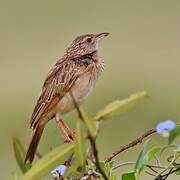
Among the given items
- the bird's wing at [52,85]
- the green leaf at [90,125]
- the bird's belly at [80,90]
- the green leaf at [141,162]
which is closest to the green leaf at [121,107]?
the green leaf at [90,125]

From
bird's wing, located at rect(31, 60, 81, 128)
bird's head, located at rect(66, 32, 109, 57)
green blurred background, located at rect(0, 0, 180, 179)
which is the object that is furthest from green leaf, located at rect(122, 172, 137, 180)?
green blurred background, located at rect(0, 0, 180, 179)

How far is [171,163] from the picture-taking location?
1.46 metres

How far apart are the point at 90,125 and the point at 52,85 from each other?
5.50 feet

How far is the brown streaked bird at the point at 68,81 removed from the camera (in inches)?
111

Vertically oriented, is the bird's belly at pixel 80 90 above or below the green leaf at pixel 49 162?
above

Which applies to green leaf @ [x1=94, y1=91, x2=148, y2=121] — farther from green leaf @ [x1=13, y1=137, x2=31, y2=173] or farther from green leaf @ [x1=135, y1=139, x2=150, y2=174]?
green leaf @ [x1=135, y1=139, x2=150, y2=174]

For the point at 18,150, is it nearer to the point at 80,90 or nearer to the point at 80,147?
the point at 80,147

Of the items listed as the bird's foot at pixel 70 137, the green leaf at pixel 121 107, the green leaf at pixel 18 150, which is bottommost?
the green leaf at pixel 121 107

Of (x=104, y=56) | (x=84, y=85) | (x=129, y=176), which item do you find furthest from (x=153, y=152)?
(x=104, y=56)

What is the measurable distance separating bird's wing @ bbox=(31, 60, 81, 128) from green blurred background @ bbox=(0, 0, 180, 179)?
92.1 inches

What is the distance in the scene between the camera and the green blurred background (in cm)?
684

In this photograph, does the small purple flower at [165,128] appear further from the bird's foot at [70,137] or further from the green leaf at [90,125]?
the bird's foot at [70,137]

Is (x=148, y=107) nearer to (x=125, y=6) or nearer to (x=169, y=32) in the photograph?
(x=169, y=32)

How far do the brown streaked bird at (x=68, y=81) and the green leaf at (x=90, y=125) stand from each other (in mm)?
1374
